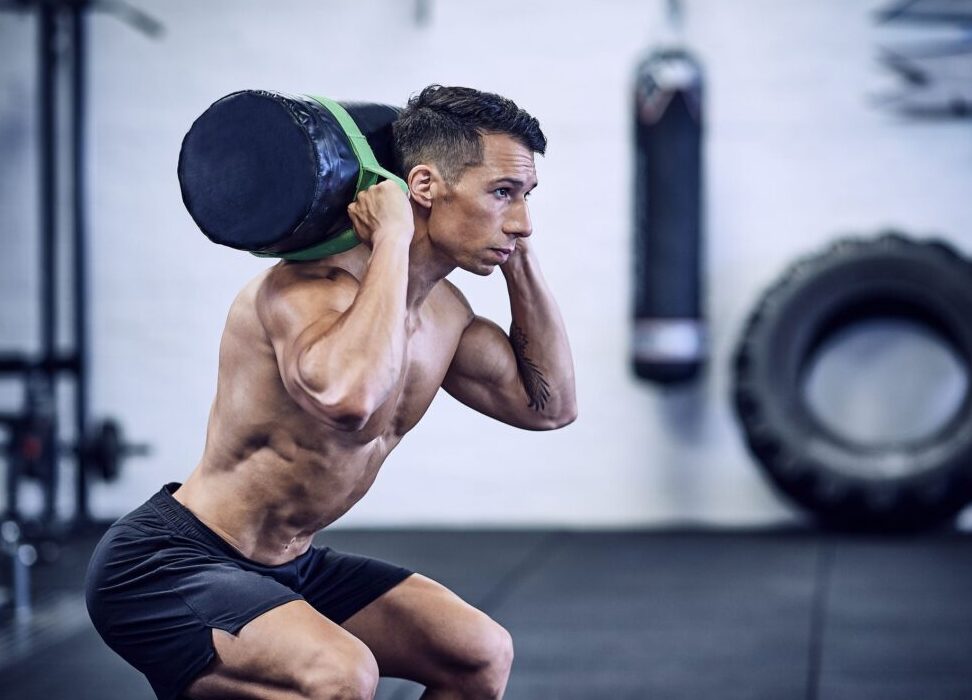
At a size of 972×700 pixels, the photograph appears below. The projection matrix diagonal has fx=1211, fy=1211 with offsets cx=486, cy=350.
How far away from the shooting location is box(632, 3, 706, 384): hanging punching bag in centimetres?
493

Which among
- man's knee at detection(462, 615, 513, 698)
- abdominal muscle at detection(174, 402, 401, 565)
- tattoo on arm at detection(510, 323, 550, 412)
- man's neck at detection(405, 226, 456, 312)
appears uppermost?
man's neck at detection(405, 226, 456, 312)

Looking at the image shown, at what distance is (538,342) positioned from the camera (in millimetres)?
2027

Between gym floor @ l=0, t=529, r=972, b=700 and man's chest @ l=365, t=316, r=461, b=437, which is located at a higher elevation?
man's chest @ l=365, t=316, r=461, b=437

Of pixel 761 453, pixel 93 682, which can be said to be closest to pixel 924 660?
pixel 761 453

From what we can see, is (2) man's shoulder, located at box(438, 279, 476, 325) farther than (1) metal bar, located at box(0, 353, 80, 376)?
No

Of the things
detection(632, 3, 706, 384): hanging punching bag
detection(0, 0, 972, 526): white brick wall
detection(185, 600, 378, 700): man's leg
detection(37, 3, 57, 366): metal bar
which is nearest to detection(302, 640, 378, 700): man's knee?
detection(185, 600, 378, 700): man's leg

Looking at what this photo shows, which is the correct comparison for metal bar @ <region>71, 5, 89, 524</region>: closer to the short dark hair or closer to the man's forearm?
the man's forearm

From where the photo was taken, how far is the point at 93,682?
319 centimetres

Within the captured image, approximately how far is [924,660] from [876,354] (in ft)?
7.53

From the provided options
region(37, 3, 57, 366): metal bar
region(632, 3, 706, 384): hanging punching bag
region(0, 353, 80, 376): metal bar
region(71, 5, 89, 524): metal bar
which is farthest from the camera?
region(71, 5, 89, 524): metal bar

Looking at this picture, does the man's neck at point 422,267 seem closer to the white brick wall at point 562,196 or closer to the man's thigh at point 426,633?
the man's thigh at point 426,633

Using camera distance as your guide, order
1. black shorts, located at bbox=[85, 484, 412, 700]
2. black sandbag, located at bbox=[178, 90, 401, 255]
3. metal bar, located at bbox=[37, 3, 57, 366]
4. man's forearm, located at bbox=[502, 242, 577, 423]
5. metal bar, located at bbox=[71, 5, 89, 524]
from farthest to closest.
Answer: metal bar, located at bbox=[71, 5, 89, 524] → metal bar, located at bbox=[37, 3, 57, 366] → man's forearm, located at bbox=[502, 242, 577, 423] → black shorts, located at bbox=[85, 484, 412, 700] → black sandbag, located at bbox=[178, 90, 401, 255]

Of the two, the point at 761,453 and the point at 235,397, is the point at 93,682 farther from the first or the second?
the point at 761,453

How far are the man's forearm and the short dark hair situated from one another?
9.9 inches
